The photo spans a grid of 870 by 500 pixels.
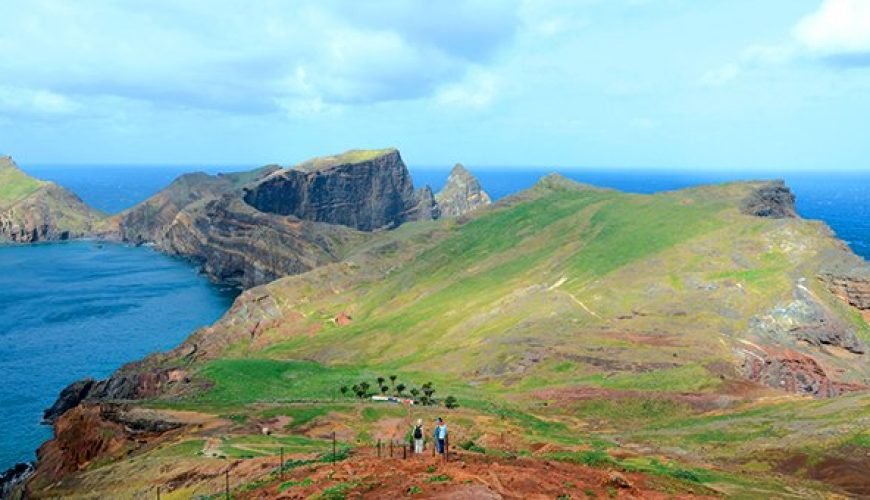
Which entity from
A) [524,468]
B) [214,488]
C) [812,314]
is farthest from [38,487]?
[812,314]

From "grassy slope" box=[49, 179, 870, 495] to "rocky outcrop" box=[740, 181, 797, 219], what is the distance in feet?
15.4

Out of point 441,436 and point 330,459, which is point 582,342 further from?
point 441,436

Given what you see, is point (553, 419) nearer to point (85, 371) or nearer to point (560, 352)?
point (560, 352)

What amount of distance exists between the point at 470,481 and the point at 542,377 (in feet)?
211

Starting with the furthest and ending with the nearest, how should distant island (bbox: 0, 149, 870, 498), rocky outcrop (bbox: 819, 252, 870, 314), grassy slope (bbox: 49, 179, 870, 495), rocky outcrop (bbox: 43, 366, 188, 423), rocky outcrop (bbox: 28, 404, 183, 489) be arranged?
1. rocky outcrop (bbox: 43, 366, 188, 423)
2. rocky outcrop (bbox: 819, 252, 870, 314)
3. rocky outcrop (bbox: 28, 404, 183, 489)
4. grassy slope (bbox: 49, 179, 870, 495)
5. distant island (bbox: 0, 149, 870, 498)

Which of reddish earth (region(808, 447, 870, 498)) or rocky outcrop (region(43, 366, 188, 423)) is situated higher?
reddish earth (region(808, 447, 870, 498))

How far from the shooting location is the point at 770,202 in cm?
16900

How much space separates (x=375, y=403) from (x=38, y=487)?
118ft

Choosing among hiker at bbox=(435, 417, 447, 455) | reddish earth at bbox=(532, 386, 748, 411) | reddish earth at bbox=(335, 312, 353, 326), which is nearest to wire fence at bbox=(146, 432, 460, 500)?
hiker at bbox=(435, 417, 447, 455)

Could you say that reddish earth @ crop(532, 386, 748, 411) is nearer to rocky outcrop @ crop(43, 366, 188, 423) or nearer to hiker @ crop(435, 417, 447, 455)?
hiker @ crop(435, 417, 447, 455)

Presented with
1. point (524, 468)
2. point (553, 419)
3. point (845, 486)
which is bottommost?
point (553, 419)

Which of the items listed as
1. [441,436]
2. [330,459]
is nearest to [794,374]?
[441,436]

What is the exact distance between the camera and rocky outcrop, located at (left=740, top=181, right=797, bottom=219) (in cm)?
16212

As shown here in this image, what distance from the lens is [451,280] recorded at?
16988cm
